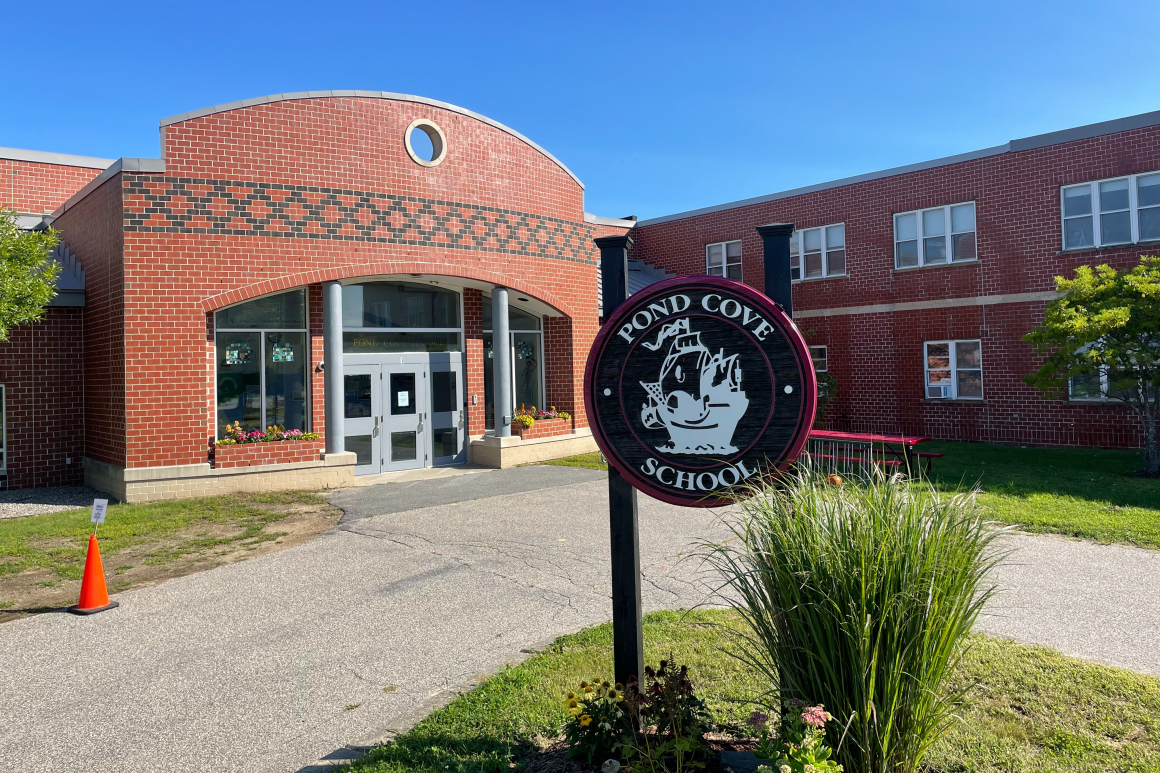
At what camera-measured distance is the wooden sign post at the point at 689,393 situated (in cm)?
383

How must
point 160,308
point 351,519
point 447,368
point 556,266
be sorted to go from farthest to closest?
1. point 556,266
2. point 447,368
3. point 160,308
4. point 351,519

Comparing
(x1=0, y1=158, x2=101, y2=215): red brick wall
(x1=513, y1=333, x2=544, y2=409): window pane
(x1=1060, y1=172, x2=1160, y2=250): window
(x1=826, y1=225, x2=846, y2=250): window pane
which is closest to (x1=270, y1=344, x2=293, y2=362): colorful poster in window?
(x1=513, y1=333, x2=544, y2=409): window pane

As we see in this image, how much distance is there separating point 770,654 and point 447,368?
1371 centimetres

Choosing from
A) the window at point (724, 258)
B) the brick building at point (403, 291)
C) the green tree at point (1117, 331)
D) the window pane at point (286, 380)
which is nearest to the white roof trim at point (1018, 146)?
the brick building at point (403, 291)

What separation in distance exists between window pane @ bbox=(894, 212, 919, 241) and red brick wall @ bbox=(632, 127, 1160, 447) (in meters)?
0.20

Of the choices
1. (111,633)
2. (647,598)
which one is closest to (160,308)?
(111,633)

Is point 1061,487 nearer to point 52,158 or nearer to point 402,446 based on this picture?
point 402,446

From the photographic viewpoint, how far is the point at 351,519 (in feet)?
36.1

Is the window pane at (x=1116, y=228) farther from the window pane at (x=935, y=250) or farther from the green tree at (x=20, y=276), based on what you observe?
the green tree at (x=20, y=276)

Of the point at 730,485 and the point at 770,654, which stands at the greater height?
the point at 730,485

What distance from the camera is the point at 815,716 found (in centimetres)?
288

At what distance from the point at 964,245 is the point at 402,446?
47.5ft

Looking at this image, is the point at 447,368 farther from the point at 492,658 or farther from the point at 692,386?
the point at 692,386

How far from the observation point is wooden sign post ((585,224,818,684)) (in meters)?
3.83
